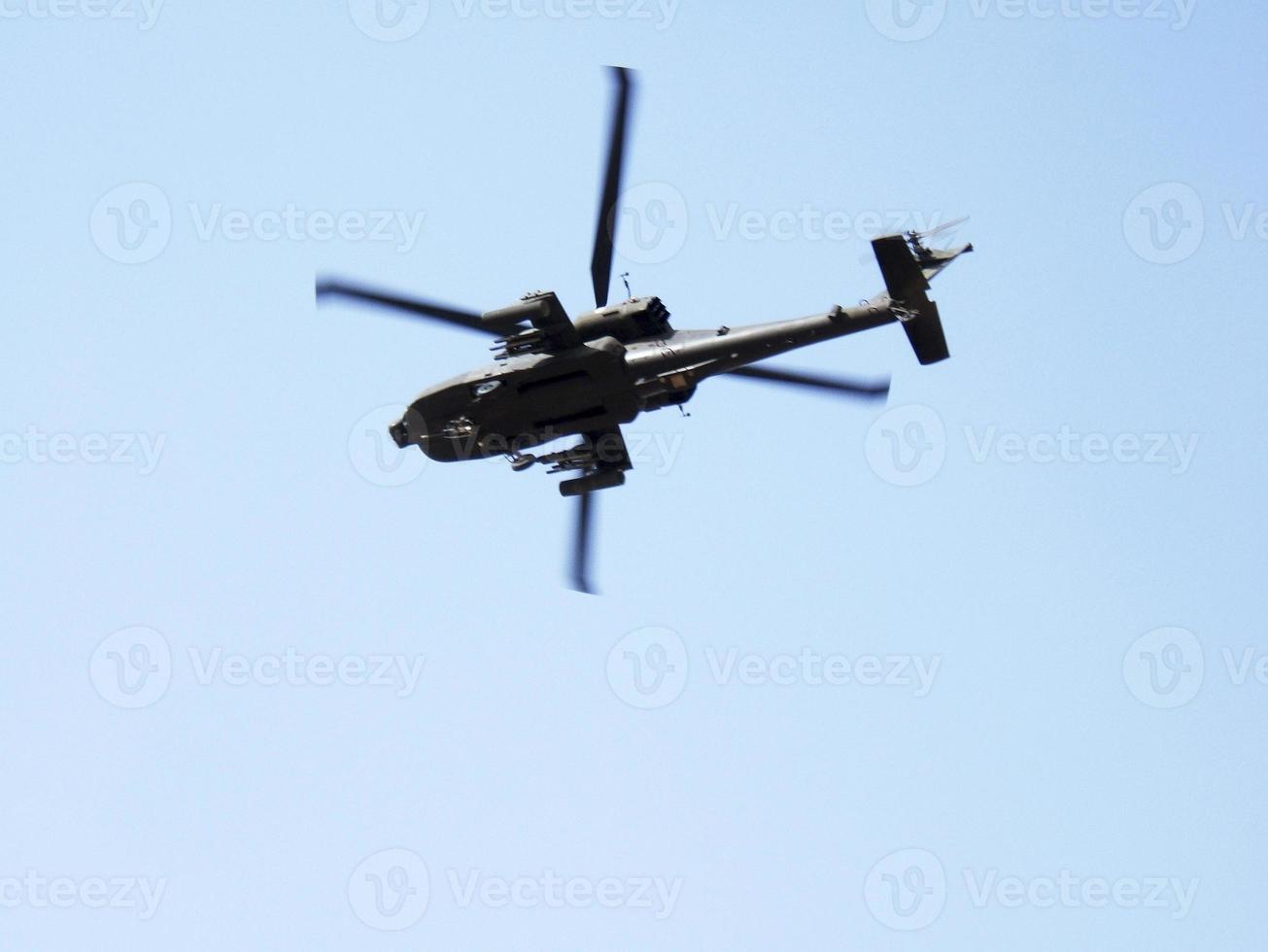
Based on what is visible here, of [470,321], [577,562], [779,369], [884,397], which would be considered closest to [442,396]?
[470,321]

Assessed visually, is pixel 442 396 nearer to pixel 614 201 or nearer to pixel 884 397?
pixel 614 201

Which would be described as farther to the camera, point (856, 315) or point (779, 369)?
point (779, 369)

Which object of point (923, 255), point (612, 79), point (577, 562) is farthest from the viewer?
point (577, 562)

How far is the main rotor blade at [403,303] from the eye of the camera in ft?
92.7

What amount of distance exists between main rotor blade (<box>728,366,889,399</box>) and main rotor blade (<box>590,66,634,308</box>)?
10.6 feet

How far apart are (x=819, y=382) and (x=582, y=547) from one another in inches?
245

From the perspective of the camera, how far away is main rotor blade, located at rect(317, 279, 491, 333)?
28266 mm

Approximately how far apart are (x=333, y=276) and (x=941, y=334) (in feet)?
37.7

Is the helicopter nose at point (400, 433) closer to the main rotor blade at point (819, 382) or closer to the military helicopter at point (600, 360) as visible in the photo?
the military helicopter at point (600, 360)

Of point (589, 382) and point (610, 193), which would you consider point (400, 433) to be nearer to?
point (589, 382)

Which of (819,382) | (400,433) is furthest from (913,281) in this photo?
(400,433)

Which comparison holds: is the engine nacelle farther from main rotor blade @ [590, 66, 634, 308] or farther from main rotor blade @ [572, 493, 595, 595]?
main rotor blade @ [572, 493, 595, 595]

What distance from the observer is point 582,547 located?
106ft

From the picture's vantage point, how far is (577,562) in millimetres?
32250
